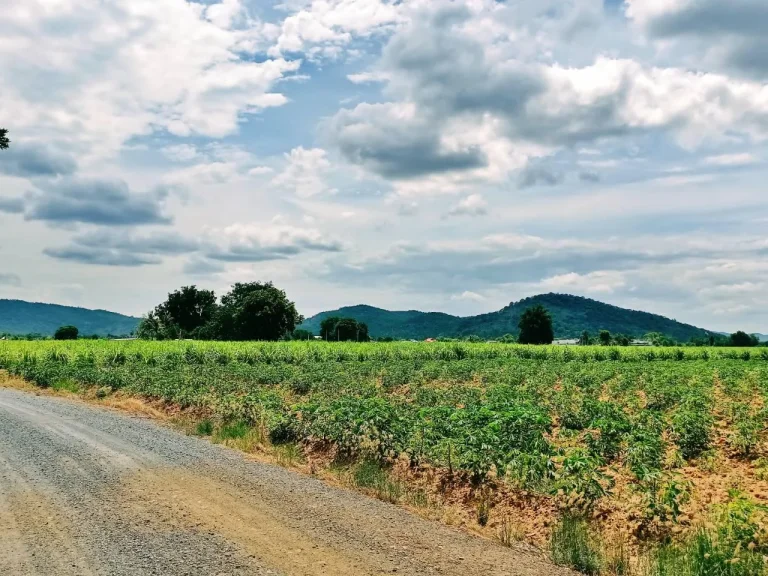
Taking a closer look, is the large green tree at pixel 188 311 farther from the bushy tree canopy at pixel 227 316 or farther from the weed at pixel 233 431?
A: the weed at pixel 233 431

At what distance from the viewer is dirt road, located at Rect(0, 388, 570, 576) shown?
25.0 ft

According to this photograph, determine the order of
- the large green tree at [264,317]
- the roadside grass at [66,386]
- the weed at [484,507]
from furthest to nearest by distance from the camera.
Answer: the large green tree at [264,317]
the roadside grass at [66,386]
the weed at [484,507]

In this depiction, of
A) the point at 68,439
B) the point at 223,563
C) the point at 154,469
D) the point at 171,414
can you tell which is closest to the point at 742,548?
the point at 223,563

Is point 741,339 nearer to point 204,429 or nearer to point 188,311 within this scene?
point 188,311

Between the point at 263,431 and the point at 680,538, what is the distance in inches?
433

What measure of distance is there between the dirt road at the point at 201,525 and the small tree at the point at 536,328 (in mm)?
116877

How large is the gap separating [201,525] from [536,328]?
12154cm

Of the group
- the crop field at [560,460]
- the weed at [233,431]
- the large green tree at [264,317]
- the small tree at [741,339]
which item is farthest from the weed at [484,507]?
the small tree at [741,339]

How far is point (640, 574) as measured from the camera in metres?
8.02

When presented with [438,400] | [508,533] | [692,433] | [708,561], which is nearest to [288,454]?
[508,533]

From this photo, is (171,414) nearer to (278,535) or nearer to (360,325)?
(278,535)

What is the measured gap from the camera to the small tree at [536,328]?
4919 inches

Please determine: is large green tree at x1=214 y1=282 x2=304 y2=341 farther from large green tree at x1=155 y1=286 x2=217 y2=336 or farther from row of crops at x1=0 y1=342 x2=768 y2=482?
row of crops at x1=0 y1=342 x2=768 y2=482

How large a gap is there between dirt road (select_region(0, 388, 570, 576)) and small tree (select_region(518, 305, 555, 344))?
117 metres
